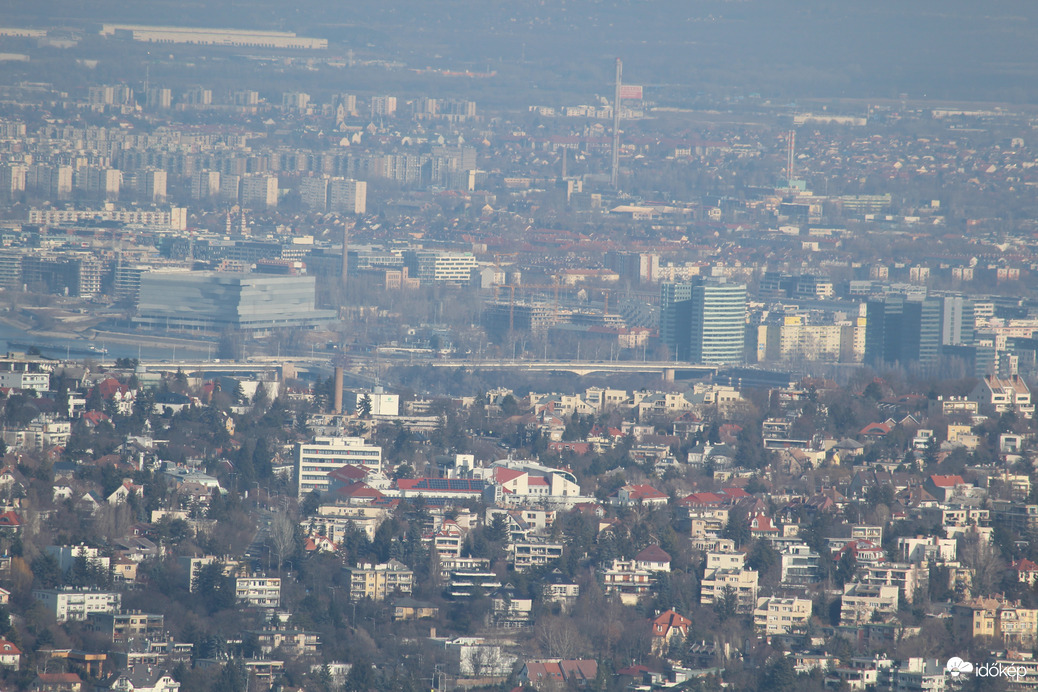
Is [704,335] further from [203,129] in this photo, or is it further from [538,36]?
[538,36]

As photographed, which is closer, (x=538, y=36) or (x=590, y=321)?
(x=590, y=321)

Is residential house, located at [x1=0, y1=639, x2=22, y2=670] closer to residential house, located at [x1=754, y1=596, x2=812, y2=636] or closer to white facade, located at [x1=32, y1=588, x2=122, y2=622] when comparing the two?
white facade, located at [x1=32, y1=588, x2=122, y2=622]

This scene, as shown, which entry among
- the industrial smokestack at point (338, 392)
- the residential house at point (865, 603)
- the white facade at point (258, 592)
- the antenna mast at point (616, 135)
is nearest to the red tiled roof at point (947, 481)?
the residential house at point (865, 603)

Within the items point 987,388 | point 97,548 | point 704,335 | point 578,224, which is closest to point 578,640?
point 97,548

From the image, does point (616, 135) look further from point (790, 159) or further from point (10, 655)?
point (10, 655)

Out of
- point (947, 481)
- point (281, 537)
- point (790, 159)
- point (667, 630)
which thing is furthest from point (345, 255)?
point (667, 630)
